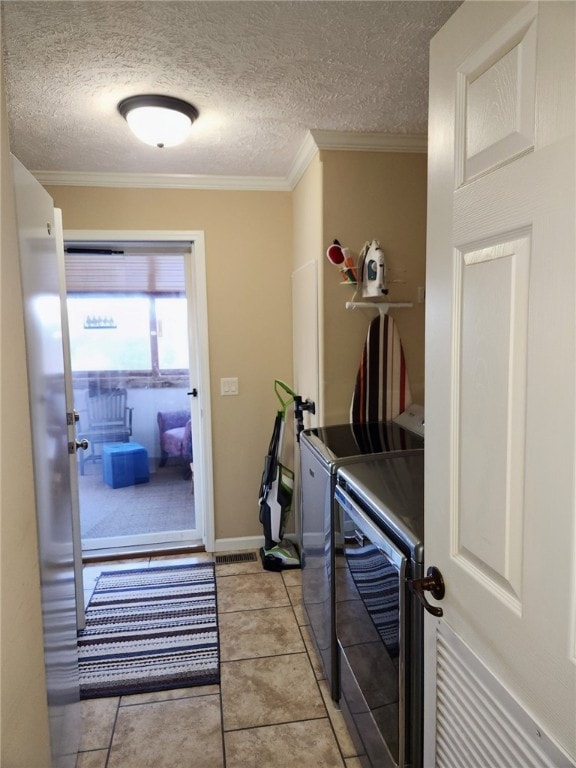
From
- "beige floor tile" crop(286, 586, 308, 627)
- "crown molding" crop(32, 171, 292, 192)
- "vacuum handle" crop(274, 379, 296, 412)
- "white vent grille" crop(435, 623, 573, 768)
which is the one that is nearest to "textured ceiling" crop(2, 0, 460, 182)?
"crown molding" crop(32, 171, 292, 192)

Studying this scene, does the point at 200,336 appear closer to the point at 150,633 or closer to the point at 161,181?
the point at 161,181

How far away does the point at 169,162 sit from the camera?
9.08 feet

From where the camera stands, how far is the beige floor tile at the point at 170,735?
5.79 feet

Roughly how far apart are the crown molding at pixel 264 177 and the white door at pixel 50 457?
4.15 ft

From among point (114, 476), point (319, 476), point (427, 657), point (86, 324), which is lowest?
point (114, 476)

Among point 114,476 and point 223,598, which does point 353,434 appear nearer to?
point 223,598

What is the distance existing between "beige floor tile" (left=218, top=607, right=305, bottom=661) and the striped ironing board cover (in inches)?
43.0

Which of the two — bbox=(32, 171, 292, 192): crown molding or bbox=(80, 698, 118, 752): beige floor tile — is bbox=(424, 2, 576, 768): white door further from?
bbox=(32, 171, 292, 192): crown molding

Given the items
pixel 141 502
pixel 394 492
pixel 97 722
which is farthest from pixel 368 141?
pixel 141 502

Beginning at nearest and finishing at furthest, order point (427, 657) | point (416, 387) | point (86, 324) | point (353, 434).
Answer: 1. point (427, 657)
2. point (353, 434)
3. point (416, 387)
4. point (86, 324)

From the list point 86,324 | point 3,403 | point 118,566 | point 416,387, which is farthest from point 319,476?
point 86,324

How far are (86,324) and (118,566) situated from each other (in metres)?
1.60

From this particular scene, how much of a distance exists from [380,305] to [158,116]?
129 centimetres

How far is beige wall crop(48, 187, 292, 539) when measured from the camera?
120 inches
